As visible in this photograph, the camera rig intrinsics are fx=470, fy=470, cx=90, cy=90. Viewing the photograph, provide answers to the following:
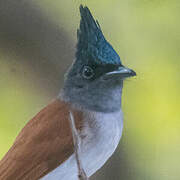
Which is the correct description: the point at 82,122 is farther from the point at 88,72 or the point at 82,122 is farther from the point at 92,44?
the point at 92,44

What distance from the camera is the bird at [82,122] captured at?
5.57 feet

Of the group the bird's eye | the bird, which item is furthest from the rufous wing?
the bird's eye

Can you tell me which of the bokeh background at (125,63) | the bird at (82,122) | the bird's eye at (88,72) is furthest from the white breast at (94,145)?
the bokeh background at (125,63)

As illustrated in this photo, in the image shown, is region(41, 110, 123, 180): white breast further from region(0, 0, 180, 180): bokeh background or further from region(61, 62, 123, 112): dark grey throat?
region(0, 0, 180, 180): bokeh background

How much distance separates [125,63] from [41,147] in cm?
55

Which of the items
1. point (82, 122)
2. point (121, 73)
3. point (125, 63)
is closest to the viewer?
point (121, 73)

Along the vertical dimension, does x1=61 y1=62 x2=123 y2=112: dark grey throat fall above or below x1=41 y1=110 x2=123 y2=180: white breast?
above

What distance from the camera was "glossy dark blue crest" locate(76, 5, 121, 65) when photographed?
171 centimetres

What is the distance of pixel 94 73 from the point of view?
5.80 ft

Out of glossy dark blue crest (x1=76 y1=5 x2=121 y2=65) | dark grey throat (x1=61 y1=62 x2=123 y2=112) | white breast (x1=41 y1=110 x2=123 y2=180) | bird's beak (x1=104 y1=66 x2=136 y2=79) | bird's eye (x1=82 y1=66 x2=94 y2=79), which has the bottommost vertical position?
white breast (x1=41 y1=110 x2=123 y2=180)

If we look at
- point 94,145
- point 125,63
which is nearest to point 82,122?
point 94,145

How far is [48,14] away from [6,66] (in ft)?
0.97

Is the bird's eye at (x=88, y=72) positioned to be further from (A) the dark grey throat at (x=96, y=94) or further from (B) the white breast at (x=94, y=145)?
(B) the white breast at (x=94, y=145)

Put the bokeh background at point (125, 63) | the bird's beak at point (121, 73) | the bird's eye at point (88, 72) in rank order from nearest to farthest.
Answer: the bird's beak at point (121, 73), the bird's eye at point (88, 72), the bokeh background at point (125, 63)
